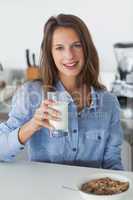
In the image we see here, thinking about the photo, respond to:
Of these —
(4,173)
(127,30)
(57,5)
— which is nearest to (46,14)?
(57,5)

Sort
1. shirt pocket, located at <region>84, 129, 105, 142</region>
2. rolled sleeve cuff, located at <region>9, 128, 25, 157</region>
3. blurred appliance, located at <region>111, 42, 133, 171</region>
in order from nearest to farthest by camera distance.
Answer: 1. rolled sleeve cuff, located at <region>9, 128, 25, 157</region>
2. shirt pocket, located at <region>84, 129, 105, 142</region>
3. blurred appliance, located at <region>111, 42, 133, 171</region>

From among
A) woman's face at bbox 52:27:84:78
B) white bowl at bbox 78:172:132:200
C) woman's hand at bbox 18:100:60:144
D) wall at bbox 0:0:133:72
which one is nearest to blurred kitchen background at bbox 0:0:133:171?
wall at bbox 0:0:133:72

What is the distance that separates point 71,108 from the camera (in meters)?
1.62

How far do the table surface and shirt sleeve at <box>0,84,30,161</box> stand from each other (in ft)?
0.14

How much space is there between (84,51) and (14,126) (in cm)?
39

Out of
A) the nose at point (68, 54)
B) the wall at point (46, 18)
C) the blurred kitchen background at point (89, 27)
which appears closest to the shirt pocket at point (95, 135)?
the nose at point (68, 54)

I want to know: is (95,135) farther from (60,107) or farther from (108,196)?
(108,196)

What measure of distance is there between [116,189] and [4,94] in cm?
153

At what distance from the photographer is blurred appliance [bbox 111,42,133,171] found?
2.17 metres

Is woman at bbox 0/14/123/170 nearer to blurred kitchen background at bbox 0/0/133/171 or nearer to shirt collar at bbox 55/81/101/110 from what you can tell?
shirt collar at bbox 55/81/101/110

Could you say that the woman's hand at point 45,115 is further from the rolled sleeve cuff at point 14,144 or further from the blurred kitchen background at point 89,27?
the blurred kitchen background at point 89,27

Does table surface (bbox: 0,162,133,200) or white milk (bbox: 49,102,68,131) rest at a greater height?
white milk (bbox: 49,102,68,131)

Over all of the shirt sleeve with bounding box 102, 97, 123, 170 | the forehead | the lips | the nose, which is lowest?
the shirt sleeve with bounding box 102, 97, 123, 170

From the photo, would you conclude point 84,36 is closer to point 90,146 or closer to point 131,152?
point 90,146
